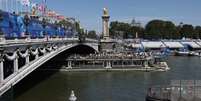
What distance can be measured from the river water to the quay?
495 cm

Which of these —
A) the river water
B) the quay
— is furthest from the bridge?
the quay

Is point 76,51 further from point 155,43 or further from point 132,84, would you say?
point 155,43

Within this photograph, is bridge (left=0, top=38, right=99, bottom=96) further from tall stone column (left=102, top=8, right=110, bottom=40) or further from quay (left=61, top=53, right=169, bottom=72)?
tall stone column (left=102, top=8, right=110, bottom=40)

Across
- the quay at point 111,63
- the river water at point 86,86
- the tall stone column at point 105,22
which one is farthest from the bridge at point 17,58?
the tall stone column at point 105,22

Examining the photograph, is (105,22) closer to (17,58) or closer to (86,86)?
(86,86)

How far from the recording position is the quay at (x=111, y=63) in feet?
271

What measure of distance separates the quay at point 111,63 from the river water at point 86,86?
16.2 feet

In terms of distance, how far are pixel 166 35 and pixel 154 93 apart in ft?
517

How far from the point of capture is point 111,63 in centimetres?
8506

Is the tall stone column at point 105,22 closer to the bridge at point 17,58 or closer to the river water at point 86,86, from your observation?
the river water at point 86,86

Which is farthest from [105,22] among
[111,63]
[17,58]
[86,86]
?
[17,58]

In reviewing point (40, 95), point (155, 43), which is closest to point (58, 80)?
point (40, 95)

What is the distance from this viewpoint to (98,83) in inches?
2456

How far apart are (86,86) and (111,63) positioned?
2648 centimetres
